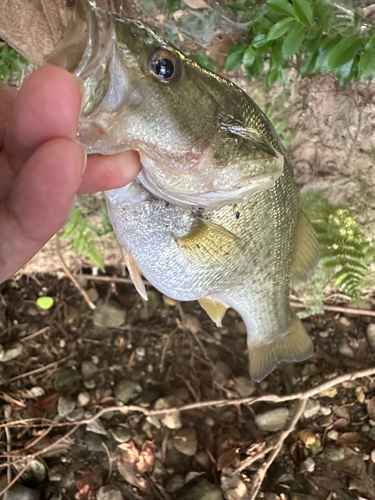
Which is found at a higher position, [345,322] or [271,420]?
[345,322]

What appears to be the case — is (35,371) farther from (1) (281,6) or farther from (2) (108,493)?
(1) (281,6)

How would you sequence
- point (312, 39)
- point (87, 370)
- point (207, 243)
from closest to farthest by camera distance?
point (207, 243), point (312, 39), point (87, 370)

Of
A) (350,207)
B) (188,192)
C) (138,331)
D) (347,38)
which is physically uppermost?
(347,38)

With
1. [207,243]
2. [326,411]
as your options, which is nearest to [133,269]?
[207,243]

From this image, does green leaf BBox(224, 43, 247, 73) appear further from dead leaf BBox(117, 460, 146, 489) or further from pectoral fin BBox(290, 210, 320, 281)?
dead leaf BBox(117, 460, 146, 489)

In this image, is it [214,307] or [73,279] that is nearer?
[214,307]

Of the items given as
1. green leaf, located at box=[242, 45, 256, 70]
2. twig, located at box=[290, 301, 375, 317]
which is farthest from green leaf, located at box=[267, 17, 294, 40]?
twig, located at box=[290, 301, 375, 317]

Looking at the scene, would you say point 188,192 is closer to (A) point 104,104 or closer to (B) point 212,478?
(A) point 104,104

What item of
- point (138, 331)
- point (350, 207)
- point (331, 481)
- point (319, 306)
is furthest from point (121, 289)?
point (331, 481)
